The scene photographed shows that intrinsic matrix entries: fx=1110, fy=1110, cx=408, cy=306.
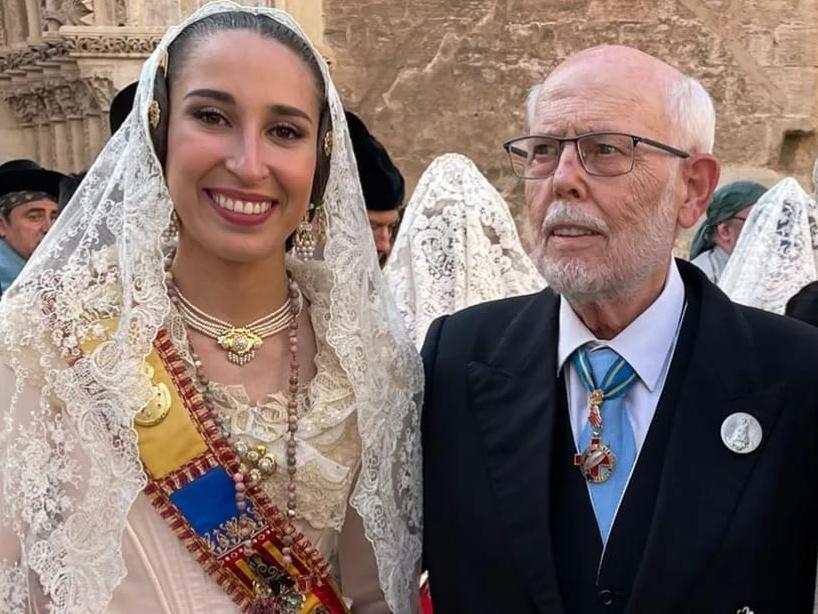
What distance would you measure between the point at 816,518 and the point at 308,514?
2.90 feet

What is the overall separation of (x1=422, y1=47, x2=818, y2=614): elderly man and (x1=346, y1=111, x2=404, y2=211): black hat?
1683 millimetres

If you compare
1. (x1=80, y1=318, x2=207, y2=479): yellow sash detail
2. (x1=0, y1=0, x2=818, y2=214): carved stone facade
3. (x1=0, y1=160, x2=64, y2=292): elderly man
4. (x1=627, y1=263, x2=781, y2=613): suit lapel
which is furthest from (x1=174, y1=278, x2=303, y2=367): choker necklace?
(x1=0, y1=0, x2=818, y2=214): carved stone facade

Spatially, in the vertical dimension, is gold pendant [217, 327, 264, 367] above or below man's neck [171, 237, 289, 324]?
below

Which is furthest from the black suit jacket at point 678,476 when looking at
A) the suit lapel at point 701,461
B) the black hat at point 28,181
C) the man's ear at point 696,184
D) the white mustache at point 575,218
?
the black hat at point 28,181

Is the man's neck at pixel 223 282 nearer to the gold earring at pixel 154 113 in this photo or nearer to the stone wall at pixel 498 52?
the gold earring at pixel 154 113

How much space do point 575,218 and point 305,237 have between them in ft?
1.76

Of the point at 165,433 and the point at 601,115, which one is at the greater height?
the point at 601,115

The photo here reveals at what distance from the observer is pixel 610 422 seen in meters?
1.96

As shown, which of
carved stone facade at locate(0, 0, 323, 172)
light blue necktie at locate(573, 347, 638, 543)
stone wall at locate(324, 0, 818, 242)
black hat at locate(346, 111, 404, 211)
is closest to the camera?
light blue necktie at locate(573, 347, 638, 543)

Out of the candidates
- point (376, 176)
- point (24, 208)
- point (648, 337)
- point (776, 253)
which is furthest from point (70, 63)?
point (648, 337)

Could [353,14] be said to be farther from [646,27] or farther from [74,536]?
[74,536]

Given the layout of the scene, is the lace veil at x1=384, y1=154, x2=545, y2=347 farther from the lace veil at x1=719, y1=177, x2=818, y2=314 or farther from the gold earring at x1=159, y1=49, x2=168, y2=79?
the gold earring at x1=159, y1=49, x2=168, y2=79

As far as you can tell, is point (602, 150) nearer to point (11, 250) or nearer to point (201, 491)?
point (201, 491)

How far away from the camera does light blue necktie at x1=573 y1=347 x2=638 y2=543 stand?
1.91m
